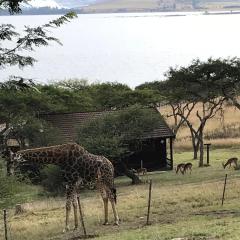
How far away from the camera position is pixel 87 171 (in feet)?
57.6

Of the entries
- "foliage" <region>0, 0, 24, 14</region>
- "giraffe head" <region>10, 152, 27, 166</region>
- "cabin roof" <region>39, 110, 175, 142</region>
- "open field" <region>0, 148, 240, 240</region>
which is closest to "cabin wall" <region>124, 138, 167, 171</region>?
"cabin roof" <region>39, 110, 175, 142</region>

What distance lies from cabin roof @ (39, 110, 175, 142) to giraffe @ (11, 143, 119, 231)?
1698 centimetres

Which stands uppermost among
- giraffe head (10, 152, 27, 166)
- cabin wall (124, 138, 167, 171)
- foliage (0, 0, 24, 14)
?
foliage (0, 0, 24, 14)

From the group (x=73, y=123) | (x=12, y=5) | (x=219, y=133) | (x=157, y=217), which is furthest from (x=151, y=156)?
(x=12, y=5)

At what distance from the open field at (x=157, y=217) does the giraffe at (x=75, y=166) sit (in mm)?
917

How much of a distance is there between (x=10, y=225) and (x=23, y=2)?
7.83 m

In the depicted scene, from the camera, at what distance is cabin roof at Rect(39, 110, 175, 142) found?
3528cm

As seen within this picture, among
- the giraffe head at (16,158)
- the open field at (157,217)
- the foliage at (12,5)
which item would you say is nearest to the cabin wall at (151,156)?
the open field at (157,217)

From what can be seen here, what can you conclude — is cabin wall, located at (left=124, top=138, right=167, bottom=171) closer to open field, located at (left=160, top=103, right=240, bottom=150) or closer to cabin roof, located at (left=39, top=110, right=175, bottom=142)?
cabin roof, located at (left=39, top=110, right=175, bottom=142)

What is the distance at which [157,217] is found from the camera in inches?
661

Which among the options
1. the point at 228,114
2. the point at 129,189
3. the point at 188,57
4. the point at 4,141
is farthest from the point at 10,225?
the point at 188,57

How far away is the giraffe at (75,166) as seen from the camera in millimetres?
17031

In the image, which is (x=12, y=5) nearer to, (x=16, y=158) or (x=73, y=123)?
(x=16, y=158)

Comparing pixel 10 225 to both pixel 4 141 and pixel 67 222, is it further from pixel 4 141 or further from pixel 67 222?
pixel 4 141
